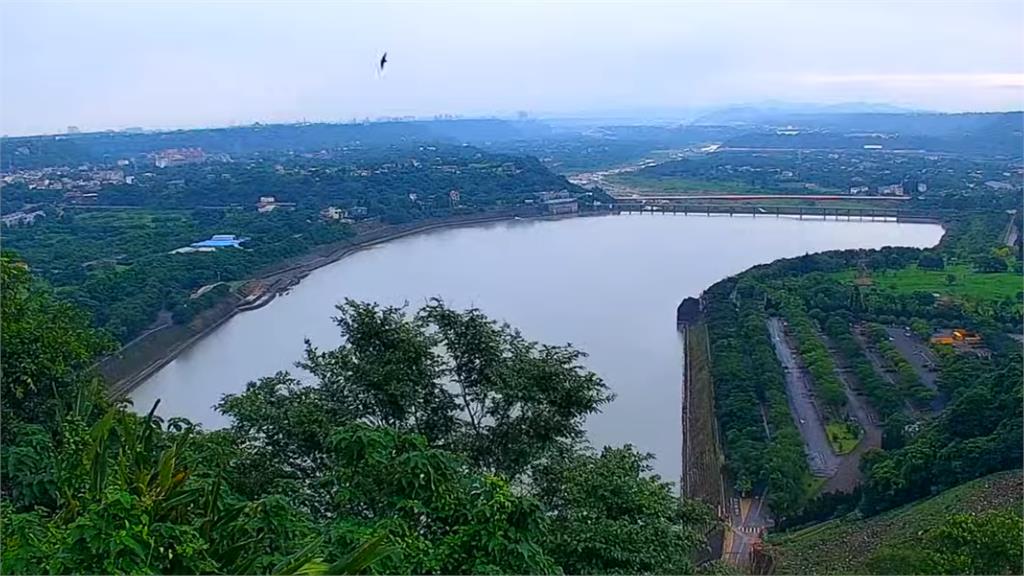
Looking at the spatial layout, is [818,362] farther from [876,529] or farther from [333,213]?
[333,213]

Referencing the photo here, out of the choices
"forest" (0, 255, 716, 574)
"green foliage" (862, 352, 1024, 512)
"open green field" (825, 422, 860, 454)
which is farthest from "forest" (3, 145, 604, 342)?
"green foliage" (862, 352, 1024, 512)

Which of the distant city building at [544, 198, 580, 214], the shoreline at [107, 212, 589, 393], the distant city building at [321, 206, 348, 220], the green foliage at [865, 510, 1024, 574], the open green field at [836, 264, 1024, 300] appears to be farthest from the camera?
the distant city building at [544, 198, 580, 214]

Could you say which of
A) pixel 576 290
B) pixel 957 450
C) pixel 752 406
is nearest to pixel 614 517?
pixel 957 450

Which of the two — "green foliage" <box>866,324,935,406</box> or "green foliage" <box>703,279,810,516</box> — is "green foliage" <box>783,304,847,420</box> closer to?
"green foliage" <box>703,279,810,516</box>

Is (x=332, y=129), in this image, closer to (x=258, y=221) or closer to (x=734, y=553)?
(x=258, y=221)

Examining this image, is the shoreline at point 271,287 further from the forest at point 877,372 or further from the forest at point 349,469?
the forest at point 877,372

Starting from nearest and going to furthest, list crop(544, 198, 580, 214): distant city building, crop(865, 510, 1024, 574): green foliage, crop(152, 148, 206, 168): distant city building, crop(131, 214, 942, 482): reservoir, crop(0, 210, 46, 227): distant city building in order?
crop(865, 510, 1024, 574): green foliage → crop(131, 214, 942, 482): reservoir → crop(0, 210, 46, 227): distant city building → crop(544, 198, 580, 214): distant city building → crop(152, 148, 206, 168): distant city building

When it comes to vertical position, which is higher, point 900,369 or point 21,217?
point 21,217
